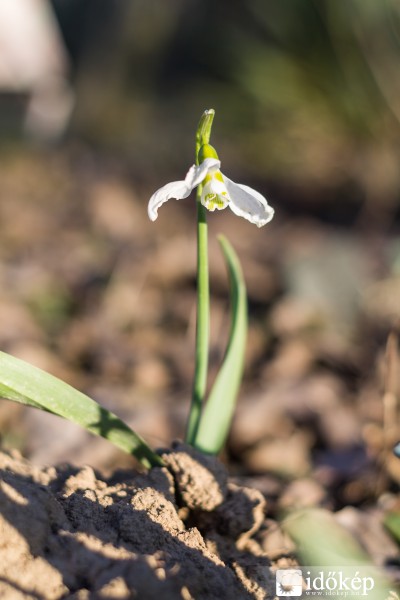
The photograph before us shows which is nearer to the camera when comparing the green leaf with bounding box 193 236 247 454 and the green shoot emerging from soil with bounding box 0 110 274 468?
the green shoot emerging from soil with bounding box 0 110 274 468

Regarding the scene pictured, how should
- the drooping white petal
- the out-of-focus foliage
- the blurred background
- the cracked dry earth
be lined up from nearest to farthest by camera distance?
the cracked dry earth, the drooping white petal, the blurred background, the out-of-focus foliage

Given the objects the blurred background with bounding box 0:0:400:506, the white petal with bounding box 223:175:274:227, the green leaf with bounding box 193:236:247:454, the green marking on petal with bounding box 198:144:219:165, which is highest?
the blurred background with bounding box 0:0:400:506

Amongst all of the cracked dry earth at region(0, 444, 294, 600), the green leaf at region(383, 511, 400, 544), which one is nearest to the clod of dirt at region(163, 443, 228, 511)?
the cracked dry earth at region(0, 444, 294, 600)

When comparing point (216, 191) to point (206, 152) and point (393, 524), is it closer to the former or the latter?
point (206, 152)

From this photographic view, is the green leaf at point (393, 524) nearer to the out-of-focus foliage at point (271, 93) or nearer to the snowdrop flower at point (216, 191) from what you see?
the snowdrop flower at point (216, 191)

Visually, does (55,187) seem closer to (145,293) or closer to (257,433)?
(145,293)

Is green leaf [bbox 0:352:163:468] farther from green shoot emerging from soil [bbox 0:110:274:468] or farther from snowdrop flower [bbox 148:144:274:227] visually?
snowdrop flower [bbox 148:144:274:227]

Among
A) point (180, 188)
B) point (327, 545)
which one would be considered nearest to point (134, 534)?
point (327, 545)
